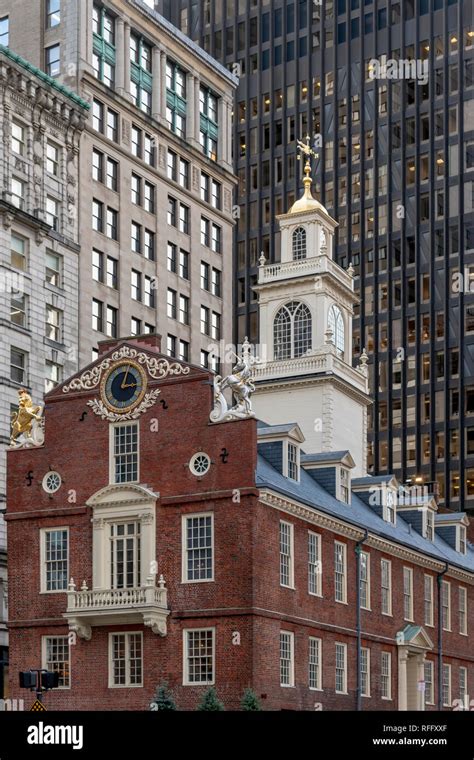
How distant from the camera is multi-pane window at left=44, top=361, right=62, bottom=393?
87562 mm

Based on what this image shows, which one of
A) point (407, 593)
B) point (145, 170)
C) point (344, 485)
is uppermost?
point (145, 170)

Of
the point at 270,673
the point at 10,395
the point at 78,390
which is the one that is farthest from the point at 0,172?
the point at 270,673

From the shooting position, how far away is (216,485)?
55.1 m

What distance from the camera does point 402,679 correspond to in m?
65.4

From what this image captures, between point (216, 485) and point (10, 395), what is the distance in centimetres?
3081

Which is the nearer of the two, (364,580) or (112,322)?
(364,580)

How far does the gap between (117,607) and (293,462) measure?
35.4 ft

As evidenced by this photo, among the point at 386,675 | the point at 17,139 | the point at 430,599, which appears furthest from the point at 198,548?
the point at 17,139

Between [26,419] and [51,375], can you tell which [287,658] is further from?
[51,375]

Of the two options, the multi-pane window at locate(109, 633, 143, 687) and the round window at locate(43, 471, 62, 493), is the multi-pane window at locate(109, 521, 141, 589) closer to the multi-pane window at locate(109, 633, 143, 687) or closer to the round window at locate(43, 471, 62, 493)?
the multi-pane window at locate(109, 633, 143, 687)

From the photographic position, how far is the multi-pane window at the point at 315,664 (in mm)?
57750

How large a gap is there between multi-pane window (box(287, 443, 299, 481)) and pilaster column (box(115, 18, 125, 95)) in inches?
1802

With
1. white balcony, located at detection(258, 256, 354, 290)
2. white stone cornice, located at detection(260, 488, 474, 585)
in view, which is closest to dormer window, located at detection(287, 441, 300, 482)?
white stone cornice, located at detection(260, 488, 474, 585)
